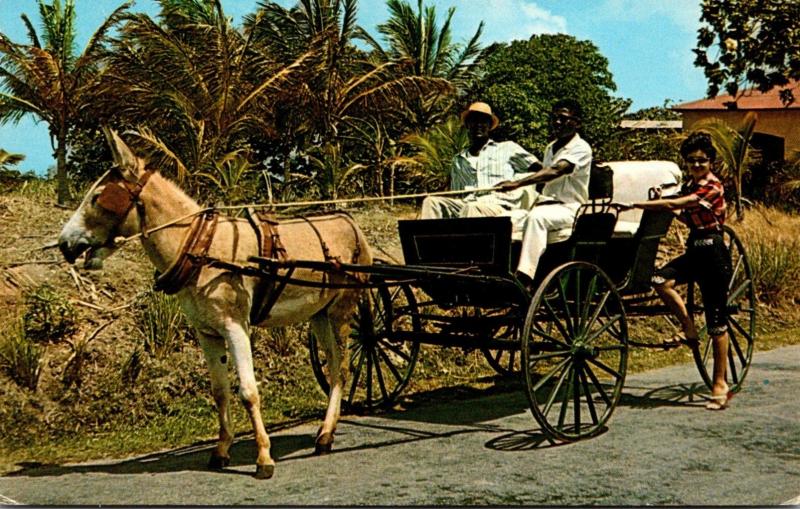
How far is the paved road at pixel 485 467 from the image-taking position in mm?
4977

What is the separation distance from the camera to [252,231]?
6.05 m

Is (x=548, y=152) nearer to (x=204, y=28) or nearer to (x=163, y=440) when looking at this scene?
(x=163, y=440)

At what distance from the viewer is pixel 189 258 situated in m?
5.57

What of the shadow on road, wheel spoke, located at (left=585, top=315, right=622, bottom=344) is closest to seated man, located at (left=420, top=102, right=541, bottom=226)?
wheel spoke, located at (left=585, top=315, right=622, bottom=344)

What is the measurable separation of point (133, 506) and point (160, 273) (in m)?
1.45

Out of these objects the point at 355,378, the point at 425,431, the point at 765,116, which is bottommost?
the point at 425,431

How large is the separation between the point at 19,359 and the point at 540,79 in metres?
5.10

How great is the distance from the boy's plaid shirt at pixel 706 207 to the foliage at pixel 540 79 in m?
1.47

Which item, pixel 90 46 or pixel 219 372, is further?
pixel 90 46

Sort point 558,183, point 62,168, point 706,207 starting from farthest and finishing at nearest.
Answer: point 62,168, point 706,207, point 558,183

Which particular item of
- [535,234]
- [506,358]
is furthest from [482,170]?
[506,358]

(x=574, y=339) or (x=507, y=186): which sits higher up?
(x=507, y=186)

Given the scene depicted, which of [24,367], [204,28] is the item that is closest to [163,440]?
[24,367]

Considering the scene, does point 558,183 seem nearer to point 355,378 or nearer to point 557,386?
point 557,386
